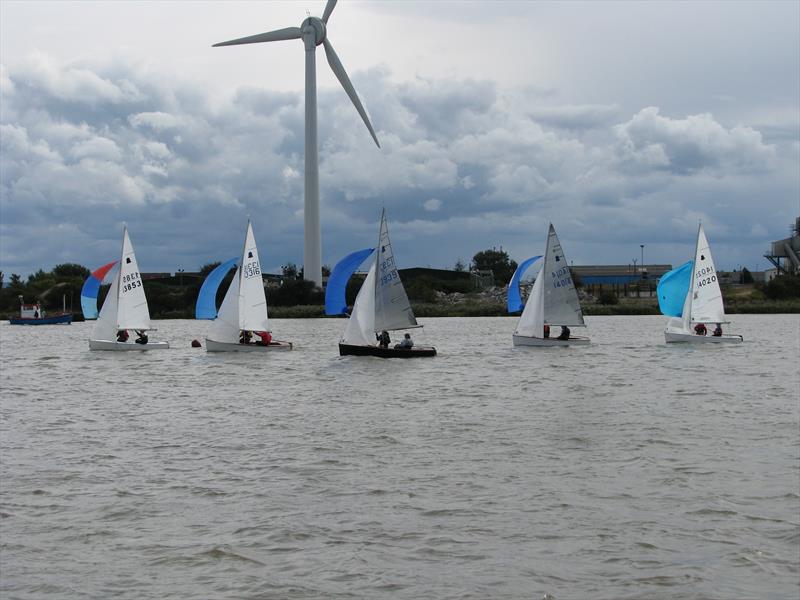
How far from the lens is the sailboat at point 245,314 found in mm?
47500

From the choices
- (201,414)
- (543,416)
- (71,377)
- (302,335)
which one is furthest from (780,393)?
(302,335)

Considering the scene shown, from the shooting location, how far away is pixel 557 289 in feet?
165

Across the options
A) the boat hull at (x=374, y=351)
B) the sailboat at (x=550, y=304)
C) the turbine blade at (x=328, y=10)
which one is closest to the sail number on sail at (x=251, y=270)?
the boat hull at (x=374, y=351)

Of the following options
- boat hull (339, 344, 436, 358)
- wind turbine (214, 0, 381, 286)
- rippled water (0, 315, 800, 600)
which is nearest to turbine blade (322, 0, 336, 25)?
wind turbine (214, 0, 381, 286)

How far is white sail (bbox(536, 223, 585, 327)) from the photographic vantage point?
50.4 meters

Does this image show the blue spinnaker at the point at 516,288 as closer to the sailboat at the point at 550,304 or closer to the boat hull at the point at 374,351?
the sailboat at the point at 550,304

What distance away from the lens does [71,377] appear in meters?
39.9

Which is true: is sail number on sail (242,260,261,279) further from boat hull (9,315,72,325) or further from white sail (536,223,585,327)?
boat hull (9,315,72,325)

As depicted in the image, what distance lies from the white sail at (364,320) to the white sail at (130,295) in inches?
484

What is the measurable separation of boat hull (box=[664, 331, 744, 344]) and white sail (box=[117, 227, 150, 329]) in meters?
28.2

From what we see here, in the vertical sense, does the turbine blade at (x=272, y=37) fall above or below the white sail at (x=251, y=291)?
above

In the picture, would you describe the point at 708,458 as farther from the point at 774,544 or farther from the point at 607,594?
the point at 607,594

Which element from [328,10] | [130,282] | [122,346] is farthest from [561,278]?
[328,10]

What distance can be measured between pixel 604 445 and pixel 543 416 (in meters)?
5.41
